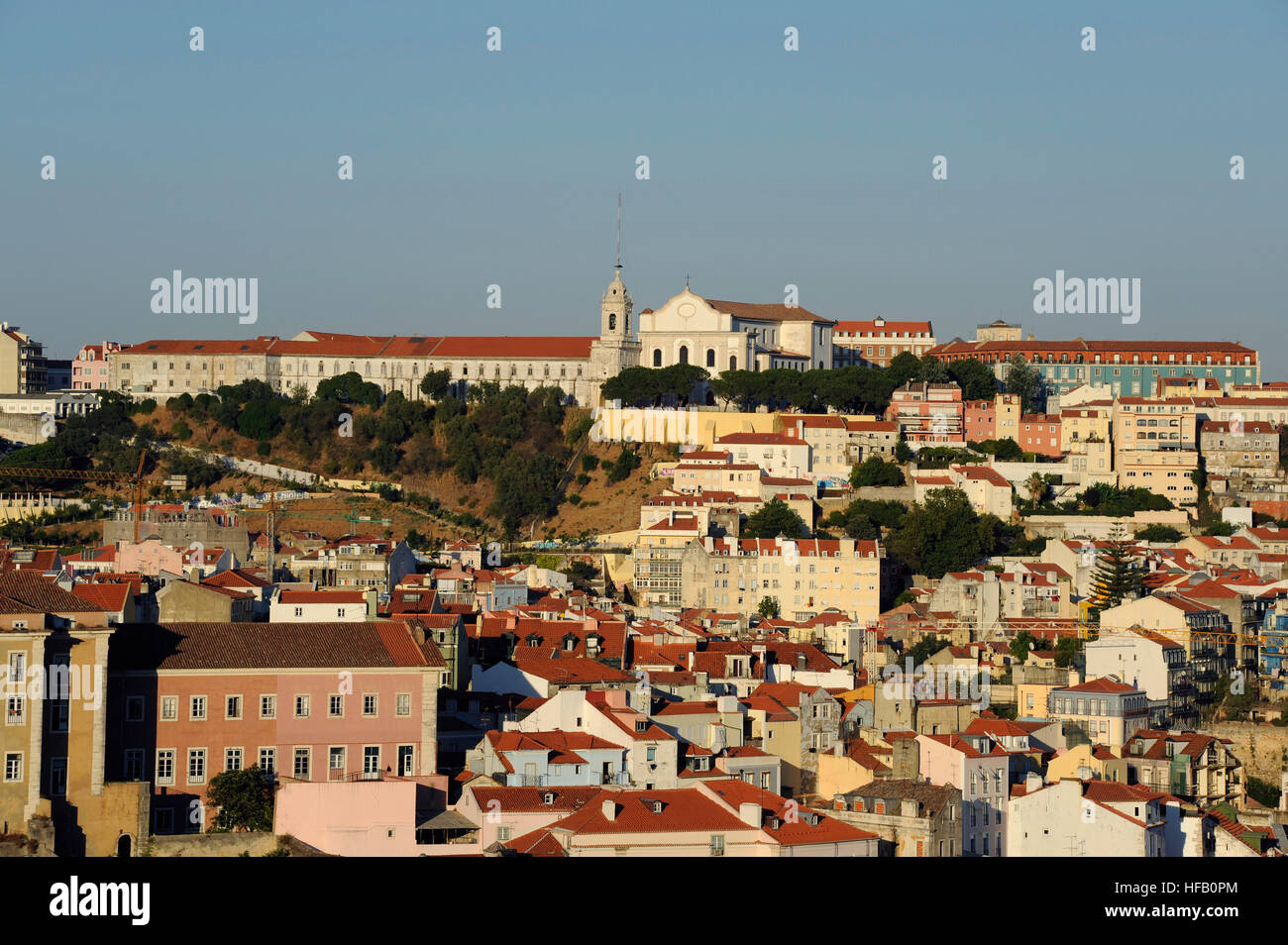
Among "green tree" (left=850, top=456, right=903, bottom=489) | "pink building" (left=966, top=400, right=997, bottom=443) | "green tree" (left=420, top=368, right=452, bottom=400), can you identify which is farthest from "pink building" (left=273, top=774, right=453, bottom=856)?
"green tree" (left=420, top=368, right=452, bottom=400)

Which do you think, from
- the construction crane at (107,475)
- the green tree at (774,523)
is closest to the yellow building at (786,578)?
the green tree at (774,523)

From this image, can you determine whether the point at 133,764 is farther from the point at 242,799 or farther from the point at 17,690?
the point at 17,690

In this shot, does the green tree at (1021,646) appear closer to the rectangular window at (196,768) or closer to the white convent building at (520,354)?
the rectangular window at (196,768)

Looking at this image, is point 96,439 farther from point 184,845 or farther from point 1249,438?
point 184,845

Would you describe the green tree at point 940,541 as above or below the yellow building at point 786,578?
above
